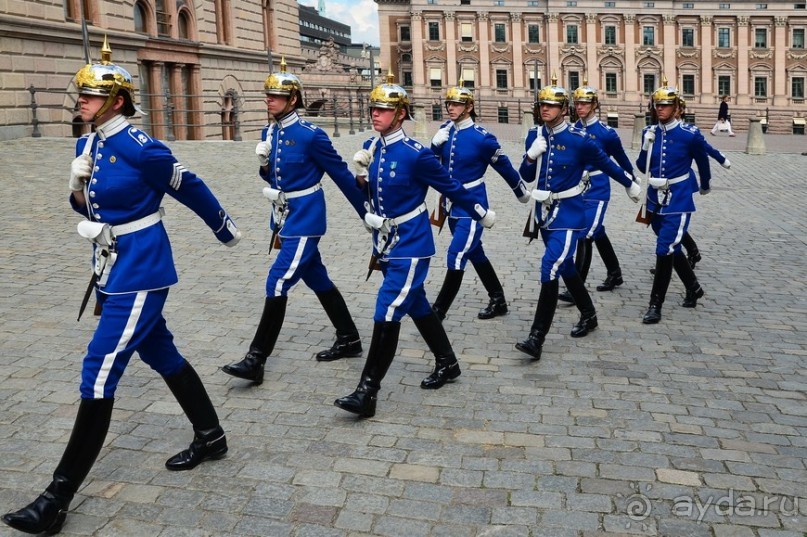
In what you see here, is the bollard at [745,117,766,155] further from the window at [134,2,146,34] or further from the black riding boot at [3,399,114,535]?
the black riding boot at [3,399,114,535]

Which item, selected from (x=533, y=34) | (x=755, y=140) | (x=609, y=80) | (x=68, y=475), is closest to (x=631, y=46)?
(x=609, y=80)

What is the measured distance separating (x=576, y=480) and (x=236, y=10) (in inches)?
1355

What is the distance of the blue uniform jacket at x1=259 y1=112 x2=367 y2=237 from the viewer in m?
6.44

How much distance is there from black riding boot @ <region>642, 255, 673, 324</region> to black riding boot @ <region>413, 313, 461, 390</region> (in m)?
2.54

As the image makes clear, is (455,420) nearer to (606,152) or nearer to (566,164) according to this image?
(566,164)

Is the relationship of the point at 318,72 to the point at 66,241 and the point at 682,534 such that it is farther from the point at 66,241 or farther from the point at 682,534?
the point at 682,534

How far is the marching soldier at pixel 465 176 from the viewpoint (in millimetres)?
7836

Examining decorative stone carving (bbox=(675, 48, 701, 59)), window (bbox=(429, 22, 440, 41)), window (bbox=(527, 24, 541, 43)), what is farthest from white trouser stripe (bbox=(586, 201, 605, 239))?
decorative stone carving (bbox=(675, 48, 701, 59))

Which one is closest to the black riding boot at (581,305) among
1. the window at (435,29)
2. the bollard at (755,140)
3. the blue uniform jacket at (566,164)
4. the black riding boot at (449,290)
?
the blue uniform jacket at (566,164)

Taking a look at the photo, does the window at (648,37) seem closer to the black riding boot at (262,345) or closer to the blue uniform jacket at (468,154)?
the blue uniform jacket at (468,154)

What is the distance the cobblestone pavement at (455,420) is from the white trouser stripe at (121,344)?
0.60m

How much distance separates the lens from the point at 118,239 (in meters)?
4.60

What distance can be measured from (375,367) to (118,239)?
6.14 feet

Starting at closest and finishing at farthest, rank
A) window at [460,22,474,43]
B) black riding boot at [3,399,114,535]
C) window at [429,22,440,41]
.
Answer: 1. black riding boot at [3,399,114,535]
2. window at [460,22,474,43]
3. window at [429,22,440,41]
